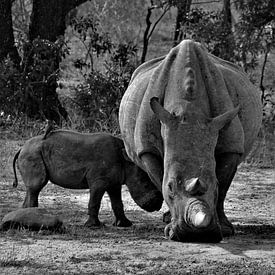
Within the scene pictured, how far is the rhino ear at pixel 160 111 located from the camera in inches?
320

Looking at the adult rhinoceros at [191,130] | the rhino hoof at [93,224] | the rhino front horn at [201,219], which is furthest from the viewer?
the rhino hoof at [93,224]

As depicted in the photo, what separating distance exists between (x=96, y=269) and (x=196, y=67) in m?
2.37

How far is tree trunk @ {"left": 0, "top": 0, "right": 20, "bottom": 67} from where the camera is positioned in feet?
55.4

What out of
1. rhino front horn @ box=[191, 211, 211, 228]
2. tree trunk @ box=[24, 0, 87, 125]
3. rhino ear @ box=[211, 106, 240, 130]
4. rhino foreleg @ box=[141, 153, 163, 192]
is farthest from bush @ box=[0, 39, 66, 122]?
rhino front horn @ box=[191, 211, 211, 228]

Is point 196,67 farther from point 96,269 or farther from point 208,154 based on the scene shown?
point 96,269

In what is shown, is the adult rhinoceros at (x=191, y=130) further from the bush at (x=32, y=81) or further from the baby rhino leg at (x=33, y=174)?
the bush at (x=32, y=81)

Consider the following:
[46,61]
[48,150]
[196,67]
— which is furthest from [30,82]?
[196,67]

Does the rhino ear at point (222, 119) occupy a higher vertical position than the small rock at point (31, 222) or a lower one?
higher

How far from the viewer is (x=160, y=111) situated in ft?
26.7

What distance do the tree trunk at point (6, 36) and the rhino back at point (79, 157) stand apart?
743 centimetres

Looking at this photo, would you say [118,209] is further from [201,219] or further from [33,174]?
[201,219]

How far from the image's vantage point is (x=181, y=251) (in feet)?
25.4

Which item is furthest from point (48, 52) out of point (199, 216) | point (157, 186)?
point (199, 216)

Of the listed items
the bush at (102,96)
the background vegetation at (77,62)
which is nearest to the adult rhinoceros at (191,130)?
the bush at (102,96)
